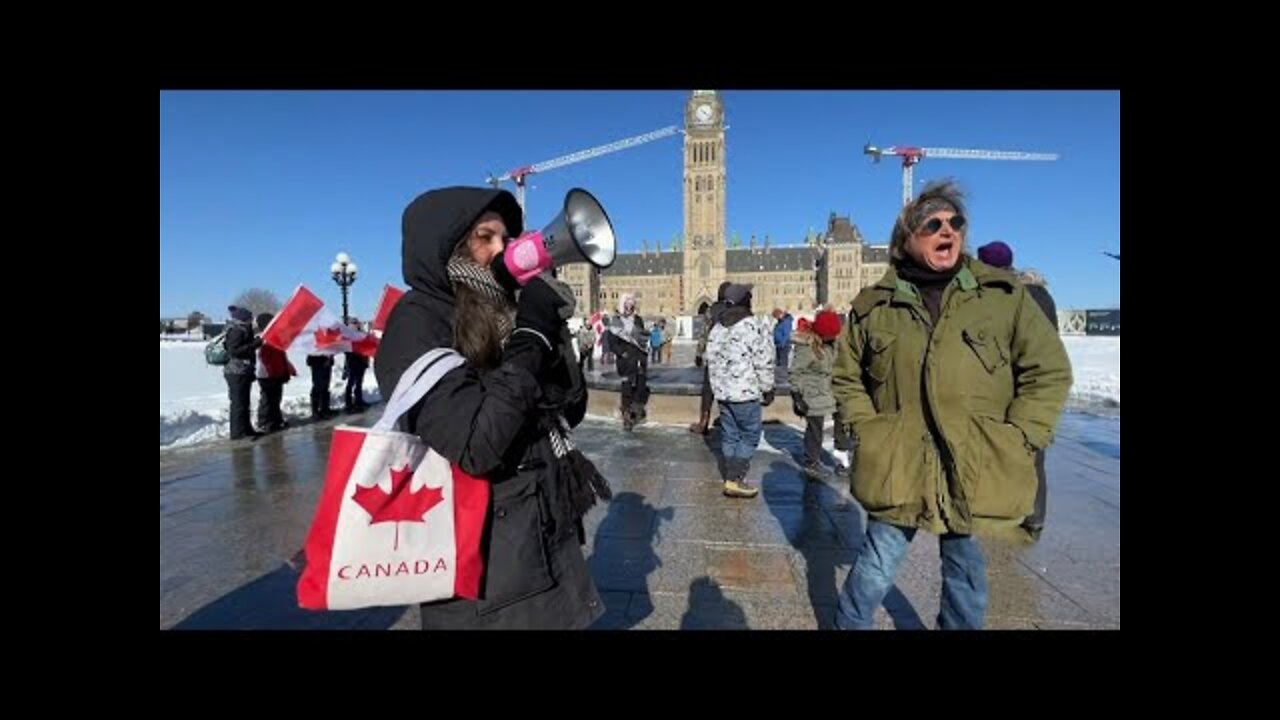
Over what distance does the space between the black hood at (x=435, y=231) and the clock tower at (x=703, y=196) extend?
96.8 meters

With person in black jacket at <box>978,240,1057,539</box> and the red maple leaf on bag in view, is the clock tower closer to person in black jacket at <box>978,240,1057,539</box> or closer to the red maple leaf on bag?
person in black jacket at <box>978,240,1057,539</box>

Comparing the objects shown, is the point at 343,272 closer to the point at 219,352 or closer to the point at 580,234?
the point at 219,352

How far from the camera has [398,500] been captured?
150 cm

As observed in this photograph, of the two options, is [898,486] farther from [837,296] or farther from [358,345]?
[837,296]

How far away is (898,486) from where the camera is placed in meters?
2.38

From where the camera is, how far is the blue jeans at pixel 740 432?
5535 millimetres

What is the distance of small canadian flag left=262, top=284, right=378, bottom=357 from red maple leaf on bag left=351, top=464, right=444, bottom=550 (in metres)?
8.15

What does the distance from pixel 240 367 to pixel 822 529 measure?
8.65 metres

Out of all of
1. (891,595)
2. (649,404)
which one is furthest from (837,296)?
(891,595)

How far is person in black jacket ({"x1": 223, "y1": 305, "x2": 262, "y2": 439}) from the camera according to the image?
28.6 feet

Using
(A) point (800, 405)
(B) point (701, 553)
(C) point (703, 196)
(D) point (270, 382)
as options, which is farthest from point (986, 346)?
(C) point (703, 196)

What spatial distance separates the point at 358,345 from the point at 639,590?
29.8ft

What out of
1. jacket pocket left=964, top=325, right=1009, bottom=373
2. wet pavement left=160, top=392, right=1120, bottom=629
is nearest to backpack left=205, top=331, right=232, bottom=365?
wet pavement left=160, top=392, right=1120, bottom=629
